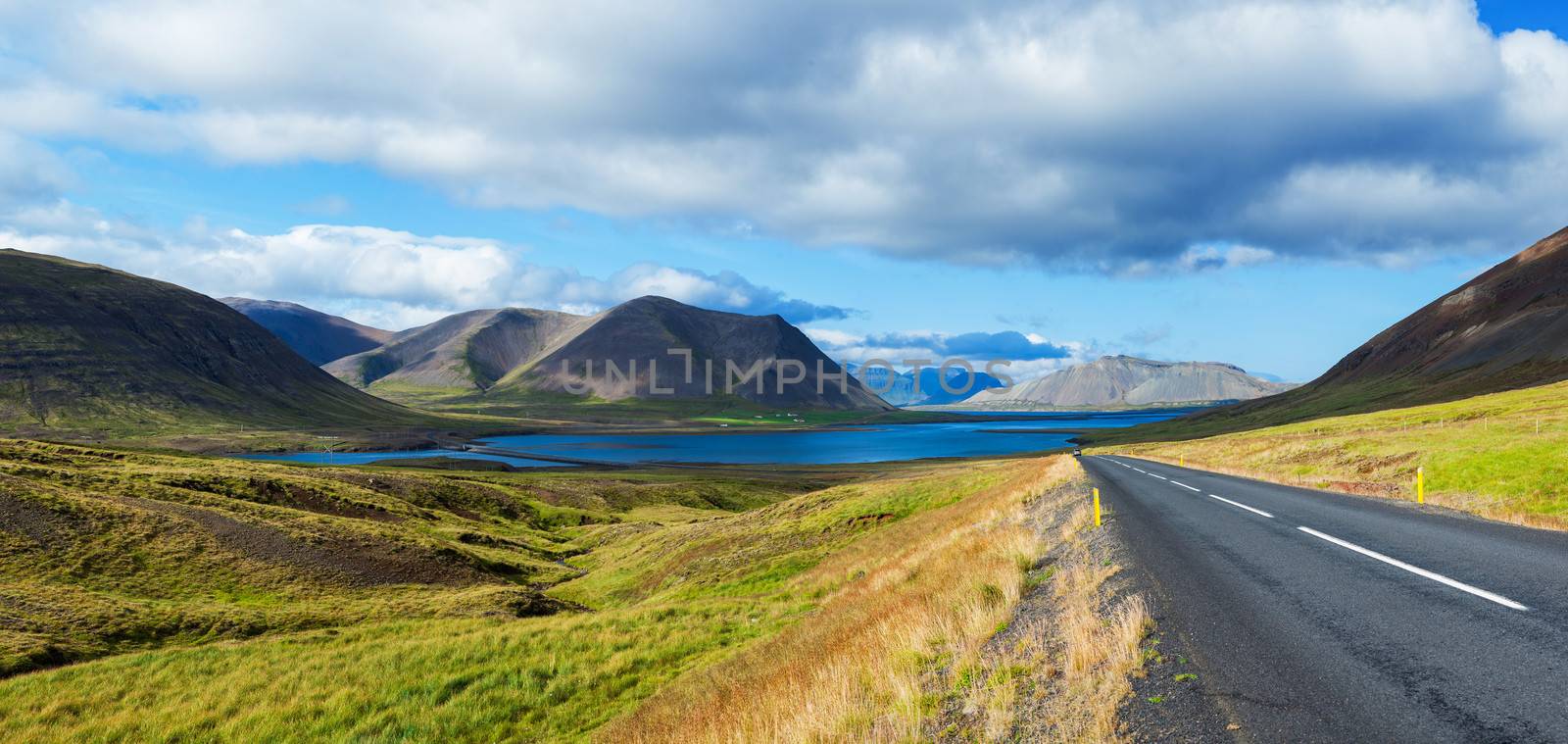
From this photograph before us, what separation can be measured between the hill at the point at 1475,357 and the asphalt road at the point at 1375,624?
506 ft

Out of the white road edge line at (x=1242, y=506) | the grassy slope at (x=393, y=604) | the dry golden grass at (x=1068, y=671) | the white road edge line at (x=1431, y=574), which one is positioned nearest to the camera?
the dry golden grass at (x=1068, y=671)

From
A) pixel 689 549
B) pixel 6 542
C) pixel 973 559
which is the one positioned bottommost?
pixel 689 549

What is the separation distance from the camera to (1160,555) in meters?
14.2

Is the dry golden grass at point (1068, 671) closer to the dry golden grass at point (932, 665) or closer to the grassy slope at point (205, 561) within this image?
the dry golden grass at point (932, 665)

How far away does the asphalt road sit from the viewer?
605cm

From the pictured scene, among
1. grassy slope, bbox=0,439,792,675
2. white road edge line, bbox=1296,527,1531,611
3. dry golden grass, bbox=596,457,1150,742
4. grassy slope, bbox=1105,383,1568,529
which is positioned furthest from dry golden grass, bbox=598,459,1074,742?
grassy slope, bbox=0,439,792,675

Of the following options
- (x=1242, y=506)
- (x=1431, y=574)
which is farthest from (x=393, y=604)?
(x=1431, y=574)

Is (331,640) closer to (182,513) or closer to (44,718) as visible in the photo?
(44,718)

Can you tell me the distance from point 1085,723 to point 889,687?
319 centimetres

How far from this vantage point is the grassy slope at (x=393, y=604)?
17.6 m

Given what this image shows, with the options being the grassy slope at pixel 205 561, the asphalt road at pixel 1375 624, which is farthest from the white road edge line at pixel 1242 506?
the grassy slope at pixel 205 561

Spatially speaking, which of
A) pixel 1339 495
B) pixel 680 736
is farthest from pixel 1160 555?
pixel 1339 495

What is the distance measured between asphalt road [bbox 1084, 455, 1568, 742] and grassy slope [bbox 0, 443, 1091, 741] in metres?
3.59

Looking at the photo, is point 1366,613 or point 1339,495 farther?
point 1339,495
